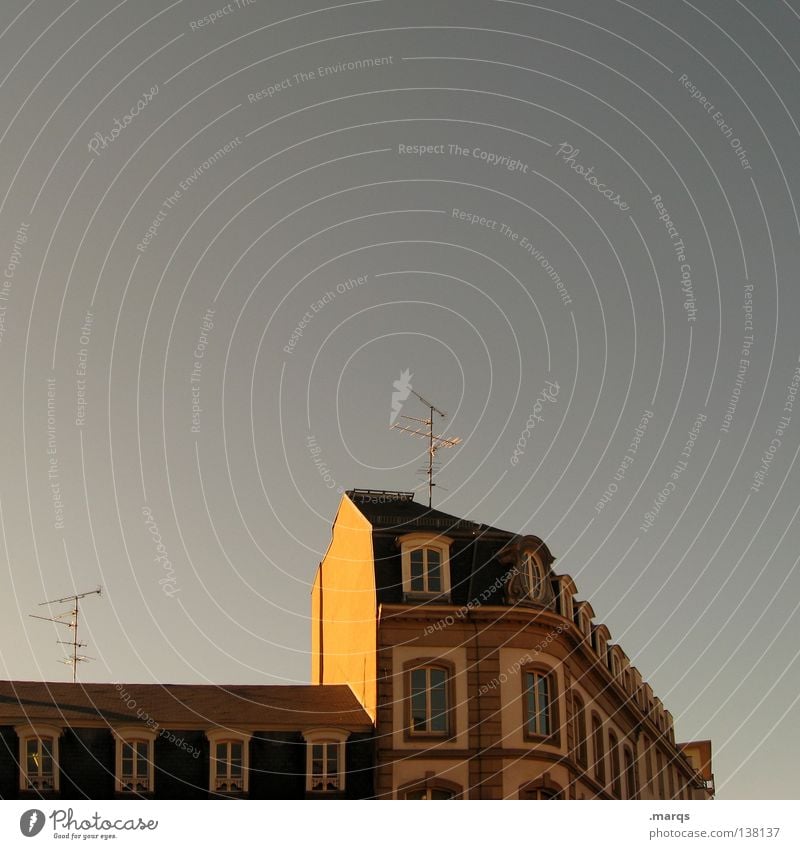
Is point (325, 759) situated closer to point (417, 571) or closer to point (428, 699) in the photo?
point (428, 699)

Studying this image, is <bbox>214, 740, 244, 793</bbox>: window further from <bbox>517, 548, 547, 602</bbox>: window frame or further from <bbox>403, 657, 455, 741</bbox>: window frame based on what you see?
<bbox>517, 548, 547, 602</bbox>: window frame

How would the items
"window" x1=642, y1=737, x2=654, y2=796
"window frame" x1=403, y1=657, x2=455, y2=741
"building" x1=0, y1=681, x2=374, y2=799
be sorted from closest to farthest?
"building" x1=0, y1=681, x2=374, y2=799
"window frame" x1=403, y1=657, x2=455, y2=741
"window" x1=642, y1=737, x2=654, y2=796

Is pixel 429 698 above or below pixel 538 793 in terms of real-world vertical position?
above

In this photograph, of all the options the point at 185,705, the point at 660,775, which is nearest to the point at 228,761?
the point at 185,705

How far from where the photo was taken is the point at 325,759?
41.2m

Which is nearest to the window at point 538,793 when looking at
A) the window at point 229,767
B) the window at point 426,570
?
the window at point 426,570

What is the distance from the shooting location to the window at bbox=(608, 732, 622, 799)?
47719 mm

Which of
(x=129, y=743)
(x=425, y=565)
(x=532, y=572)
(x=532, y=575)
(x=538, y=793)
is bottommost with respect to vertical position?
(x=538, y=793)

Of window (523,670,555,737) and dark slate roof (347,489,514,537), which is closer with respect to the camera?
window (523,670,555,737)

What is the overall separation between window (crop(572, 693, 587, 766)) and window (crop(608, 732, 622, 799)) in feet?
12.8

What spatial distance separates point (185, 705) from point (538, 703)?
10.6 m

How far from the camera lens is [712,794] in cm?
7506

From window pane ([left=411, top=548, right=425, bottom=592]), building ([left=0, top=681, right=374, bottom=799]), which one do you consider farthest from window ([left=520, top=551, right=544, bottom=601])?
building ([left=0, top=681, right=374, bottom=799])

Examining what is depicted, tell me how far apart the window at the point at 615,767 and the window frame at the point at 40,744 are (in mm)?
18552
